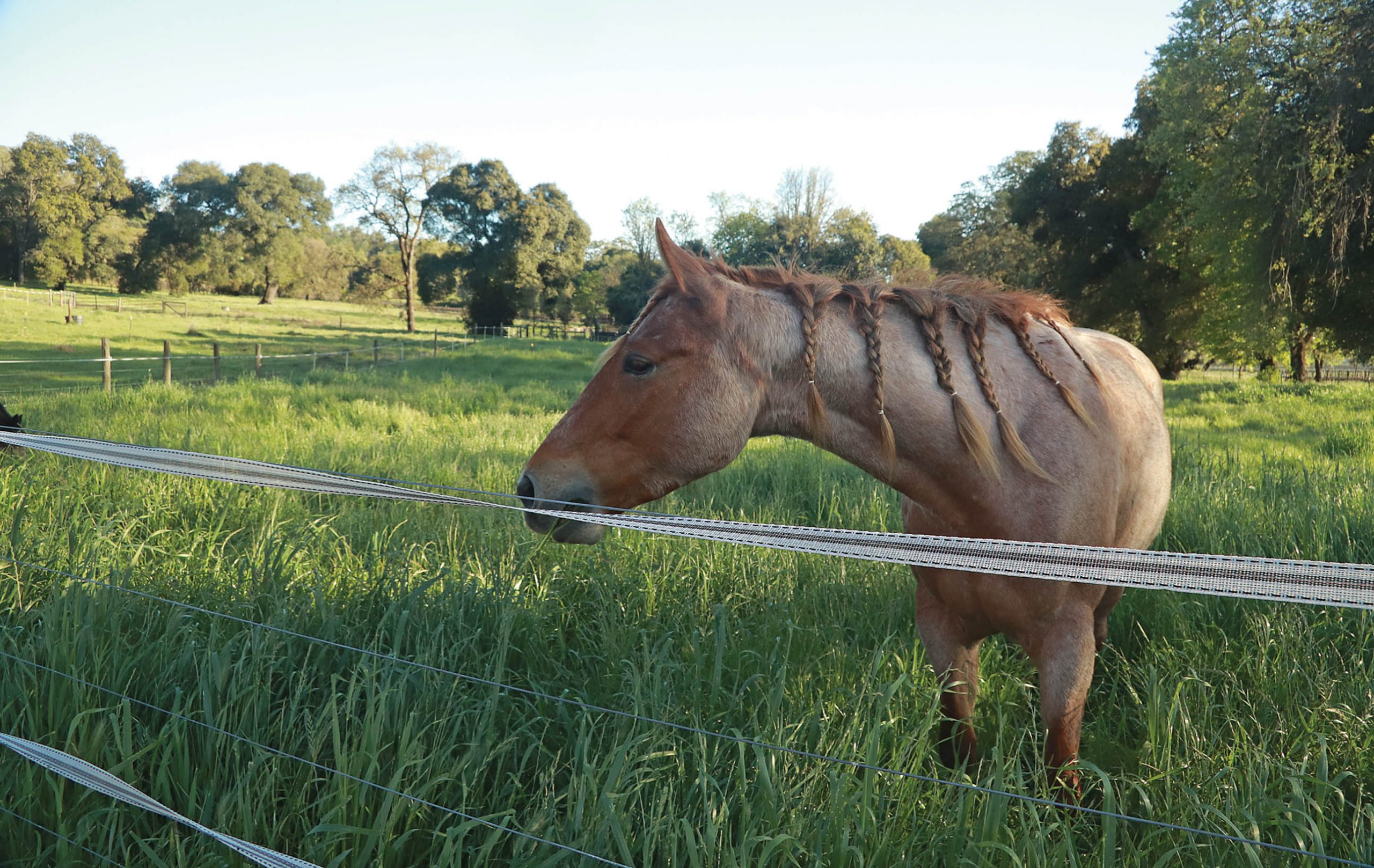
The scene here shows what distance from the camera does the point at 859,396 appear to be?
6.41 feet

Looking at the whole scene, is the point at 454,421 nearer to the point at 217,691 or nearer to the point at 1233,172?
the point at 217,691

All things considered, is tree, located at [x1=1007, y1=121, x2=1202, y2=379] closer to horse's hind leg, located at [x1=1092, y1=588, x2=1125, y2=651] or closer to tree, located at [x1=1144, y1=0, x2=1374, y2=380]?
tree, located at [x1=1144, y1=0, x2=1374, y2=380]

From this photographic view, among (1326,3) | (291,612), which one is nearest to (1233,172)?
(1326,3)

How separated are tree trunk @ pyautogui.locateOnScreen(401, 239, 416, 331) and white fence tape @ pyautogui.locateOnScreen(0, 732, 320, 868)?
48288mm

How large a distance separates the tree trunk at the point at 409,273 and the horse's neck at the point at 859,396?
48.7 metres

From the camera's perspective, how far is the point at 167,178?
1794 inches

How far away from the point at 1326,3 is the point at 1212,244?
20.4 feet

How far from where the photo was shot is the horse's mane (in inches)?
76.1

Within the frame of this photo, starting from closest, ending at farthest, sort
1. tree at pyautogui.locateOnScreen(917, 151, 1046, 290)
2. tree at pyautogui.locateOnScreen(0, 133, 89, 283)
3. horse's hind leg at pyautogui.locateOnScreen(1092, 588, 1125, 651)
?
1. horse's hind leg at pyautogui.locateOnScreen(1092, 588, 1125, 651)
2. tree at pyautogui.locateOnScreen(0, 133, 89, 283)
3. tree at pyautogui.locateOnScreen(917, 151, 1046, 290)

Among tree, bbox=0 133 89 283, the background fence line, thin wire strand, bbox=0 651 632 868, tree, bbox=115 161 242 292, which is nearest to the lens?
thin wire strand, bbox=0 651 632 868

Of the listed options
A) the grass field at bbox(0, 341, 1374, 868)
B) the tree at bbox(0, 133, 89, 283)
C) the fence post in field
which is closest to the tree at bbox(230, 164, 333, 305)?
the tree at bbox(0, 133, 89, 283)

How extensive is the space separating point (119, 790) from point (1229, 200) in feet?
68.1

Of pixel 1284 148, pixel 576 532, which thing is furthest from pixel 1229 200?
pixel 576 532

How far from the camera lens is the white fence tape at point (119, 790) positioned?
4.80ft
